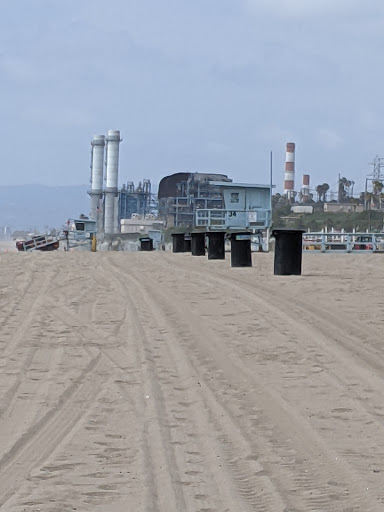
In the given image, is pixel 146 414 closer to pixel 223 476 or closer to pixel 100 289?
pixel 223 476

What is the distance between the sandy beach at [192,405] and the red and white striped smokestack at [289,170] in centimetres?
10563

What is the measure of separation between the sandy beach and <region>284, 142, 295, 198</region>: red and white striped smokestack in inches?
4159

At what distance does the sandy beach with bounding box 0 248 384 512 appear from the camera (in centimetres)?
459

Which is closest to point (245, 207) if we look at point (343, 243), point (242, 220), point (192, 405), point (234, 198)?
point (234, 198)

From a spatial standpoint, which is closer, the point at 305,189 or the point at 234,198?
the point at 234,198

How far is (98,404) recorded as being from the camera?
6.58 m

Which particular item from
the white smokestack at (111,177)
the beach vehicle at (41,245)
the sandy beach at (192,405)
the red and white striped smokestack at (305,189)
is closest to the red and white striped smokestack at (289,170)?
the red and white striped smokestack at (305,189)

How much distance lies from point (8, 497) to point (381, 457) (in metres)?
2.06

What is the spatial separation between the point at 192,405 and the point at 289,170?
114 meters

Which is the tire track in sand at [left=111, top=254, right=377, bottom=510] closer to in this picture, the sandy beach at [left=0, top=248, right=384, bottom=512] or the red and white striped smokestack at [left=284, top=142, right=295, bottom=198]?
the sandy beach at [left=0, top=248, right=384, bottom=512]

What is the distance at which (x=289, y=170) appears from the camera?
392ft

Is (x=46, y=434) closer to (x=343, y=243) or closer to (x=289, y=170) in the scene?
(x=343, y=243)

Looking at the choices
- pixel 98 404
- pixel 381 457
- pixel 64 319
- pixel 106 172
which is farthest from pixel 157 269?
pixel 106 172

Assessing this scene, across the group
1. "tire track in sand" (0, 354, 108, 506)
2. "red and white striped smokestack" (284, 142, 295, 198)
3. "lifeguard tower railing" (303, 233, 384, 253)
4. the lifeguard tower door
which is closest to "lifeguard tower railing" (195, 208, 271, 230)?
the lifeguard tower door
